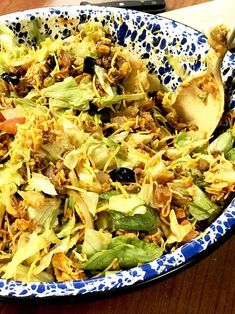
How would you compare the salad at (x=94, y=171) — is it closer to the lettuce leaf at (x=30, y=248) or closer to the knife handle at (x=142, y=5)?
the lettuce leaf at (x=30, y=248)

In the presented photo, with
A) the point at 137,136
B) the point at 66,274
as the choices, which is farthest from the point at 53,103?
the point at 66,274

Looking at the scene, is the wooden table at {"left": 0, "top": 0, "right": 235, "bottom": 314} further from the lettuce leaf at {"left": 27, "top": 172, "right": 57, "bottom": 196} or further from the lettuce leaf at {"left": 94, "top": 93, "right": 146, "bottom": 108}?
the lettuce leaf at {"left": 94, "top": 93, "right": 146, "bottom": 108}

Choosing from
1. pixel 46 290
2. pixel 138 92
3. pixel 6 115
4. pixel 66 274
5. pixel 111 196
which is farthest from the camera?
pixel 138 92

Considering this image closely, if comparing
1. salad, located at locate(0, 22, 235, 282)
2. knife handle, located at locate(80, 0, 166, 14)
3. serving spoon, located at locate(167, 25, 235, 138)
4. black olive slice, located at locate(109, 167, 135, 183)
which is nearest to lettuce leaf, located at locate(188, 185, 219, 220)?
salad, located at locate(0, 22, 235, 282)

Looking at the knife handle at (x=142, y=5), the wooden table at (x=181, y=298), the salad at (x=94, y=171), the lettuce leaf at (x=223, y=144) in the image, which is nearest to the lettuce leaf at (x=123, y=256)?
the salad at (x=94, y=171)

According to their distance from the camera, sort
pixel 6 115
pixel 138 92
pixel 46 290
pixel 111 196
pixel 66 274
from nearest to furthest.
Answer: pixel 46 290 → pixel 66 274 → pixel 111 196 → pixel 6 115 → pixel 138 92

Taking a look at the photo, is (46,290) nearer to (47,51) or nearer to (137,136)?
(137,136)

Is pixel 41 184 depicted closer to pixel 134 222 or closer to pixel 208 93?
pixel 134 222
